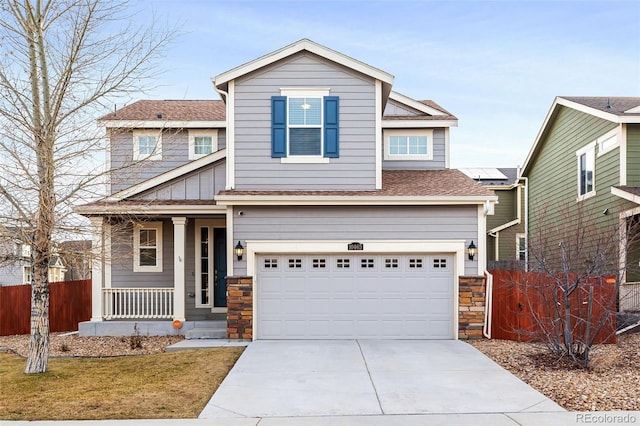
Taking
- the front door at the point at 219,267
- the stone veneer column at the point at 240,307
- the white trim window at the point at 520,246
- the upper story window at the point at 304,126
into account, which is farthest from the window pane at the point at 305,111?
the white trim window at the point at 520,246

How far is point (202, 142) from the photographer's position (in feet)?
52.2

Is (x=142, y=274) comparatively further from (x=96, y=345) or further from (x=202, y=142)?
(x=202, y=142)

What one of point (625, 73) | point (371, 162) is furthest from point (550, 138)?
point (371, 162)

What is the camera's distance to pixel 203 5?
1264cm

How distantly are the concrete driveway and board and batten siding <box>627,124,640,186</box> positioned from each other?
7.13m

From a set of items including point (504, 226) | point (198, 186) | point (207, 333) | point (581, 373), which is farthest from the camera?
point (504, 226)

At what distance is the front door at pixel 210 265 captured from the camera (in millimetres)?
14141

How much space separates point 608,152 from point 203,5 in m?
11.3

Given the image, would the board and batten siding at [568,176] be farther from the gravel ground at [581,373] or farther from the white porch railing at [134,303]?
the white porch railing at [134,303]

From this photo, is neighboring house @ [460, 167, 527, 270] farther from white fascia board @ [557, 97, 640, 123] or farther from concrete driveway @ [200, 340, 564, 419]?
concrete driveway @ [200, 340, 564, 419]

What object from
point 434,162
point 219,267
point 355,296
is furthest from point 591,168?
point 219,267

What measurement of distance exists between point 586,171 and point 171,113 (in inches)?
492

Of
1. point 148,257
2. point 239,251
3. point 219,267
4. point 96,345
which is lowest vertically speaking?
point 96,345

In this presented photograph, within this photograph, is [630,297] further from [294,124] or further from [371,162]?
[294,124]
